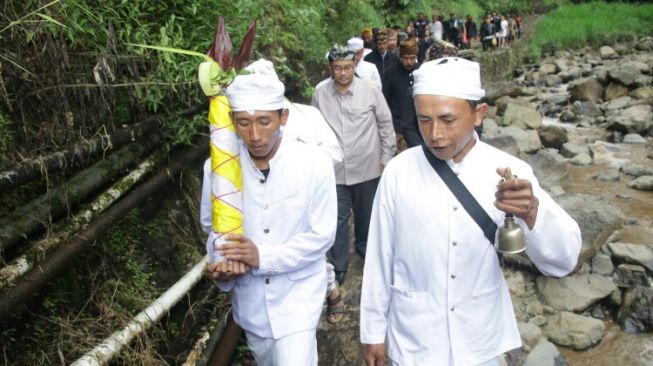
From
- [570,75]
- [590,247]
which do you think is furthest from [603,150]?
[570,75]

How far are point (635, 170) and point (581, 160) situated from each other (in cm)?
116

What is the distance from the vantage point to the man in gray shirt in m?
5.32

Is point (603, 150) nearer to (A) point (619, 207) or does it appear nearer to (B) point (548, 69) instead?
(A) point (619, 207)

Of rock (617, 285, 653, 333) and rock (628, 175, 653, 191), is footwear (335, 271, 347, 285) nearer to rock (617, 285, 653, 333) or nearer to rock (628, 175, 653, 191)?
rock (617, 285, 653, 333)

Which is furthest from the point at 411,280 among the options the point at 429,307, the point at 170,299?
the point at 170,299

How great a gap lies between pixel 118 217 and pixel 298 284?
4.01 feet

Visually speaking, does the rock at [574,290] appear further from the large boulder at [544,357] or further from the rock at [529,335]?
the large boulder at [544,357]

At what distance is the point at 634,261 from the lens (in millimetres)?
6316

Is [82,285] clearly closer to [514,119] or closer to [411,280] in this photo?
[411,280]

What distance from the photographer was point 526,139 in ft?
39.3

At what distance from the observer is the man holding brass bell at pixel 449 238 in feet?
8.27

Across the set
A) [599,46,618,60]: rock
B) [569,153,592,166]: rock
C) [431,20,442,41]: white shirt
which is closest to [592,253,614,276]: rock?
[569,153,592,166]: rock

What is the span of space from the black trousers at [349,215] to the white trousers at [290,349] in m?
2.01

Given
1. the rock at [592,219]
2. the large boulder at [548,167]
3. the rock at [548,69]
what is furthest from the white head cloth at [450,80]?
the rock at [548,69]
